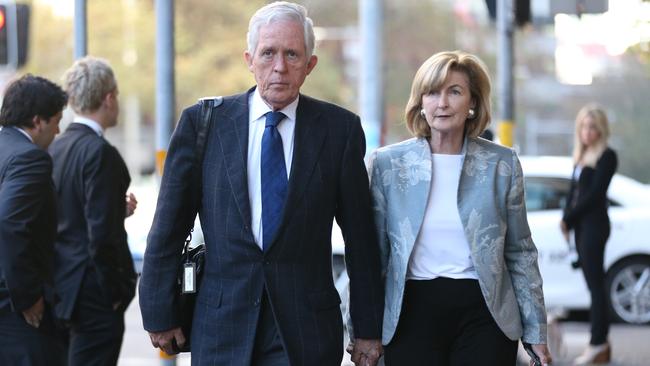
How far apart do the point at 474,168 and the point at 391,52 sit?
135 feet

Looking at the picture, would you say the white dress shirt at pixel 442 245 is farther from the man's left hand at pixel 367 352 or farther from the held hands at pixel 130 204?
the held hands at pixel 130 204

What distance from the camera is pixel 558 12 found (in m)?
11.0

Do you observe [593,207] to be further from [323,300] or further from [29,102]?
[323,300]

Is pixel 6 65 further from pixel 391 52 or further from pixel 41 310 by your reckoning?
pixel 391 52

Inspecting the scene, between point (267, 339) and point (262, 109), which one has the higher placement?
point (262, 109)

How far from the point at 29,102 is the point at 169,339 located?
5.88ft

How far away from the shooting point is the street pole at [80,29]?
29.1ft

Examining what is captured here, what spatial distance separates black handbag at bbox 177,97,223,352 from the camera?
194 inches

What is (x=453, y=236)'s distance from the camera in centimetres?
514

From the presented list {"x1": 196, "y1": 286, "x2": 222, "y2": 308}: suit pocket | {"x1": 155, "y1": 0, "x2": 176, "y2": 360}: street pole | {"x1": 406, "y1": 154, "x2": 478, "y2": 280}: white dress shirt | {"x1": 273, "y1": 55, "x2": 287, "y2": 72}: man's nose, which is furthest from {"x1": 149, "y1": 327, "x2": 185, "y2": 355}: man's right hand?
{"x1": 155, "y1": 0, "x2": 176, "y2": 360}: street pole

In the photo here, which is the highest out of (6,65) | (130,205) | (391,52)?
(391,52)

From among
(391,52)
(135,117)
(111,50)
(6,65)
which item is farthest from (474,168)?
(135,117)

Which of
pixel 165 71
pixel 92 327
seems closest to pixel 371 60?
pixel 165 71

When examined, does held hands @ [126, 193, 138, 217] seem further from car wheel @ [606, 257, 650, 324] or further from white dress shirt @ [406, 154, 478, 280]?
car wheel @ [606, 257, 650, 324]
